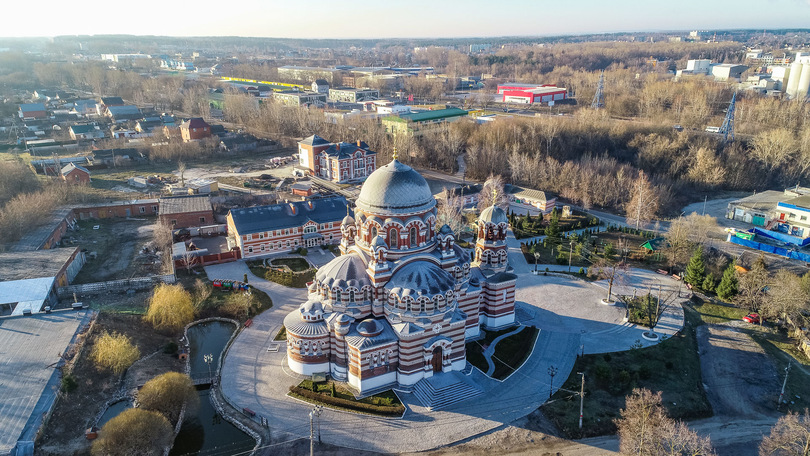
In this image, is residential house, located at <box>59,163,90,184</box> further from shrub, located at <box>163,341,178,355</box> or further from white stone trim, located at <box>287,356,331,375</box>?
white stone trim, located at <box>287,356,331,375</box>

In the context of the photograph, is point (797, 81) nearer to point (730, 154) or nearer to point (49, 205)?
point (730, 154)

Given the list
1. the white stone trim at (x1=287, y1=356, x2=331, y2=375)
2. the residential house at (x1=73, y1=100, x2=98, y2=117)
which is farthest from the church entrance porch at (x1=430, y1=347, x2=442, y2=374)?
the residential house at (x1=73, y1=100, x2=98, y2=117)

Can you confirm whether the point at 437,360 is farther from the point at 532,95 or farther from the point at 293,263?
the point at 532,95

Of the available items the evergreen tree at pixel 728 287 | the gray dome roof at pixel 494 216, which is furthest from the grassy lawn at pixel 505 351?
the evergreen tree at pixel 728 287

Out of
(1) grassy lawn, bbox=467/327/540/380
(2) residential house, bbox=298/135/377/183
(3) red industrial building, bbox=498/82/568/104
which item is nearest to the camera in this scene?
(1) grassy lawn, bbox=467/327/540/380

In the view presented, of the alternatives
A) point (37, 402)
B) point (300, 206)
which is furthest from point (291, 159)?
point (37, 402)

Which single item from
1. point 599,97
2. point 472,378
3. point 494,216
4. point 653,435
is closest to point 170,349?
point 472,378
